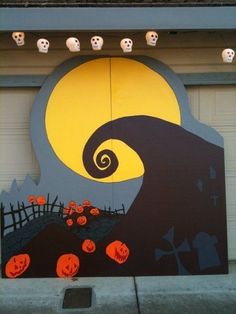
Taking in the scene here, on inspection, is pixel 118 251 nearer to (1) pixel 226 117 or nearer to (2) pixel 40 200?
(2) pixel 40 200

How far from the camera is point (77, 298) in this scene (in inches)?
195

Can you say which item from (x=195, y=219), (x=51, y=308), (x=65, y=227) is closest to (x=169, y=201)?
(x=195, y=219)

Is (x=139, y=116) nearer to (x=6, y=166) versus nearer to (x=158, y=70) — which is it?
(x=158, y=70)

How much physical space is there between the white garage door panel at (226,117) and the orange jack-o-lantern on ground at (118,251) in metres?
1.49

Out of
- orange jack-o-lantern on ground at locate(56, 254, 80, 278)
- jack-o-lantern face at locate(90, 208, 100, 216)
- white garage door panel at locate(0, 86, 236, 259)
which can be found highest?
white garage door panel at locate(0, 86, 236, 259)

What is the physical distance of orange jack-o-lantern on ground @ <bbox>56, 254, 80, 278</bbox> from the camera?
220 inches

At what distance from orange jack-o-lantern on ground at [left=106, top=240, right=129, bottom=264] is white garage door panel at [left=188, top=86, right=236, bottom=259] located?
1485 millimetres

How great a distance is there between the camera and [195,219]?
564 cm

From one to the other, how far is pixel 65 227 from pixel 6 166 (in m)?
1.17

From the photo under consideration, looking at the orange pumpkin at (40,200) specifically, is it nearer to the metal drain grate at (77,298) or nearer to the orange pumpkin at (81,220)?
the orange pumpkin at (81,220)

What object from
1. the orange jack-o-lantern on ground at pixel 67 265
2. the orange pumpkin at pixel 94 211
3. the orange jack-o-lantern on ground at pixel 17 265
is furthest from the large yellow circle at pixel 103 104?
the orange jack-o-lantern on ground at pixel 17 265

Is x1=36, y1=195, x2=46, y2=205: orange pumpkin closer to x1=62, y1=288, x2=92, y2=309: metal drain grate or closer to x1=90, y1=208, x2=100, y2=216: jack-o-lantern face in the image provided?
x1=90, y1=208, x2=100, y2=216: jack-o-lantern face

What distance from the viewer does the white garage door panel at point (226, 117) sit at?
599cm

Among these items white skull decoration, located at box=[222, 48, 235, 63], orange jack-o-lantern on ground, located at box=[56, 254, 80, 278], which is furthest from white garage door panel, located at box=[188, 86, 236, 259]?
orange jack-o-lantern on ground, located at box=[56, 254, 80, 278]
